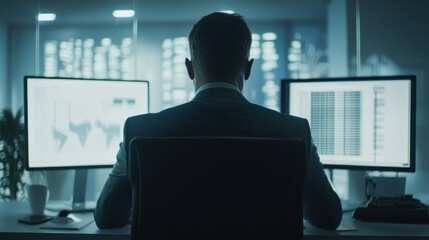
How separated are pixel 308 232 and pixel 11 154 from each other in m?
2.39

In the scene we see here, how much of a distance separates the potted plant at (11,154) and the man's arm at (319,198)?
93.5 inches

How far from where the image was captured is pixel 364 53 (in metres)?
2.56

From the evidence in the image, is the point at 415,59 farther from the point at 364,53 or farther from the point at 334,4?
the point at 334,4

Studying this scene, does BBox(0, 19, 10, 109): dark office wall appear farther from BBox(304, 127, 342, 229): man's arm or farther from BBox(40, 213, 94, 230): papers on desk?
BBox(304, 127, 342, 229): man's arm

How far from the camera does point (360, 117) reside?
1901 millimetres

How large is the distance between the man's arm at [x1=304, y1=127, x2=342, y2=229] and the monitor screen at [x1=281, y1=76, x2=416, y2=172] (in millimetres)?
629

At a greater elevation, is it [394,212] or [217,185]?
[217,185]

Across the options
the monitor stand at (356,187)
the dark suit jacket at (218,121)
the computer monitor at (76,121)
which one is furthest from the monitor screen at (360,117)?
the dark suit jacket at (218,121)

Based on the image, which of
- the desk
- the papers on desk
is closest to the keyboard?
the desk

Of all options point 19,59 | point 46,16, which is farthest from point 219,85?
point 19,59

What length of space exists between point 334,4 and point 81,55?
2.15 m

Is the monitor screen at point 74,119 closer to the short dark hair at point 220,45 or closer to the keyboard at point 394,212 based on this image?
the short dark hair at point 220,45

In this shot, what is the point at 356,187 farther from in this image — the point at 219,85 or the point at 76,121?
the point at 76,121

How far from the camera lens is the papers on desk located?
1476 mm
